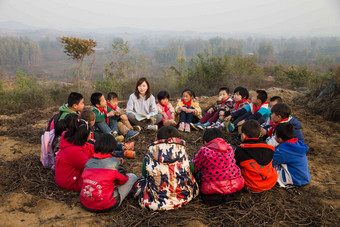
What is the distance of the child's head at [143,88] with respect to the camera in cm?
479

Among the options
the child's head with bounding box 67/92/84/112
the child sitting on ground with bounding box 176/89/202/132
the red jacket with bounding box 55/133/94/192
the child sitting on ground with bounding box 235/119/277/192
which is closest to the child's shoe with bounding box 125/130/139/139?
the child sitting on ground with bounding box 176/89/202/132

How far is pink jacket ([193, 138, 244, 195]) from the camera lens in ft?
7.61

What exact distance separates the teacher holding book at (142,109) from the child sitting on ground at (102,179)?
2455 mm

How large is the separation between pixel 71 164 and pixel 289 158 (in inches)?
106

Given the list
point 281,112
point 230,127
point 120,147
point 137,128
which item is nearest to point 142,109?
point 137,128

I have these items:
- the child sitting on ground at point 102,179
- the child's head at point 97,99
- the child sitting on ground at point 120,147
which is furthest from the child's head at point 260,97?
the child sitting on ground at point 102,179

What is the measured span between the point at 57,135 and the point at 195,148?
2.33 meters

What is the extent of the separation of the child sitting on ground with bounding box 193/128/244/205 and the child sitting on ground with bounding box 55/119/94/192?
1355 mm

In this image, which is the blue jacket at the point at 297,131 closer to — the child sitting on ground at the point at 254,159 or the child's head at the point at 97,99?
the child sitting on ground at the point at 254,159

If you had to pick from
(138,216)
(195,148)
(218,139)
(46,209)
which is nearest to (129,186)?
(138,216)

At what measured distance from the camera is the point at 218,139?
2.37 metres

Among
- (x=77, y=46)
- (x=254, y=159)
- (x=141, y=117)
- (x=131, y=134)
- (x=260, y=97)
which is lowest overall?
(x=131, y=134)

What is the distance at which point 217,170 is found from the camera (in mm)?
2340

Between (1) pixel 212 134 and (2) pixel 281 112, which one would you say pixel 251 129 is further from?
(2) pixel 281 112
